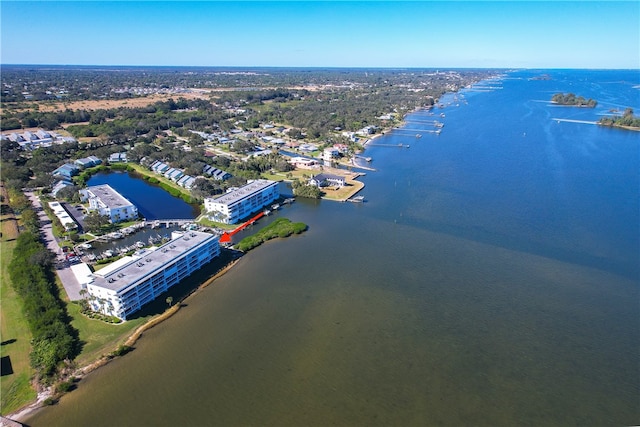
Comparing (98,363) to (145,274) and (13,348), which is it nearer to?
(13,348)

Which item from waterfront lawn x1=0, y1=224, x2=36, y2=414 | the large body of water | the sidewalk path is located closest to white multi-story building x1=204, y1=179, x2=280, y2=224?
the large body of water

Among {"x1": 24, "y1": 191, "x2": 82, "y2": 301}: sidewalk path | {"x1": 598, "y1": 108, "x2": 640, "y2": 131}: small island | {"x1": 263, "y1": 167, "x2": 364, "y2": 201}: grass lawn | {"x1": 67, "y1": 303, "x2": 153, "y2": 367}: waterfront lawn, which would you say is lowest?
{"x1": 263, "y1": 167, "x2": 364, "y2": 201}: grass lawn

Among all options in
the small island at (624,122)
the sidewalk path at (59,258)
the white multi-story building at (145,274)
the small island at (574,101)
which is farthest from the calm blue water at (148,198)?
the small island at (574,101)

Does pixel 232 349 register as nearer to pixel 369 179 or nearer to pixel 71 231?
pixel 71 231

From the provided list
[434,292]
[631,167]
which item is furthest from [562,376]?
[631,167]

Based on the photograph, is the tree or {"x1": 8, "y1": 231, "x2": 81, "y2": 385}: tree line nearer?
{"x1": 8, "y1": 231, "x2": 81, "y2": 385}: tree line

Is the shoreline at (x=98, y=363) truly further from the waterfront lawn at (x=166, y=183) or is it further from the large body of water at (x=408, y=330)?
the waterfront lawn at (x=166, y=183)

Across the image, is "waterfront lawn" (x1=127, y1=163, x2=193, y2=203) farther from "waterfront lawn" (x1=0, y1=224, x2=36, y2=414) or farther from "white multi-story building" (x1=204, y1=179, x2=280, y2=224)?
"waterfront lawn" (x1=0, y1=224, x2=36, y2=414)
